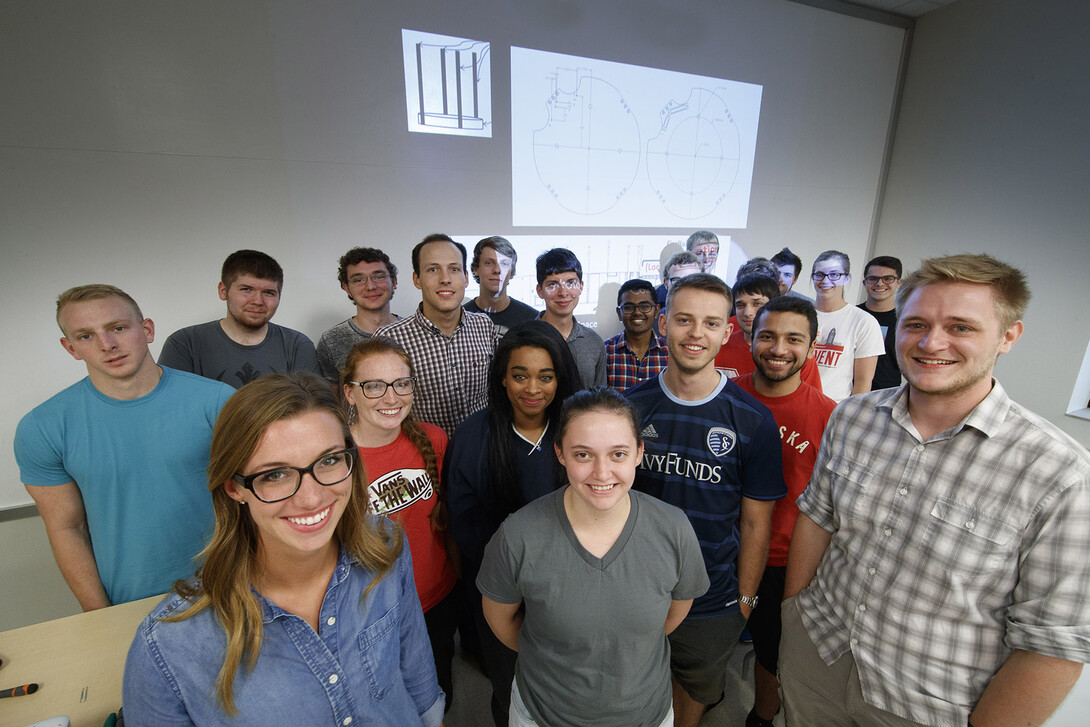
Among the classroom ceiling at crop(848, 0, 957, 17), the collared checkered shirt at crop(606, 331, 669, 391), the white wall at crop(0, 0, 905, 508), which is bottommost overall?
the collared checkered shirt at crop(606, 331, 669, 391)

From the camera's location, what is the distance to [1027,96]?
4008 millimetres

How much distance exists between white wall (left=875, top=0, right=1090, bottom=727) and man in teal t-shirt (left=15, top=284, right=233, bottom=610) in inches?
246

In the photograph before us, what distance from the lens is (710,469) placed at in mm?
1427

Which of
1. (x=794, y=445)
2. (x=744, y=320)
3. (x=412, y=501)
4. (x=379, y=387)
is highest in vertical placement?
(x=744, y=320)

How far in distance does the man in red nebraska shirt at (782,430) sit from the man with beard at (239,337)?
2.25 metres

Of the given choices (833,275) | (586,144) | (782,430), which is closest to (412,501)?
(782,430)

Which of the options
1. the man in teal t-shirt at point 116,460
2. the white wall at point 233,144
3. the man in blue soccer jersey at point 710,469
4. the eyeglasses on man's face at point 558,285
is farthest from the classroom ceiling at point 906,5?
the man in teal t-shirt at point 116,460

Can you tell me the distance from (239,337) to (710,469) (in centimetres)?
230

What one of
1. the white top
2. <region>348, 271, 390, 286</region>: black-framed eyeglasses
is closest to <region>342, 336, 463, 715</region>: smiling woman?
<region>348, 271, 390, 286</region>: black-framed eyeglasses

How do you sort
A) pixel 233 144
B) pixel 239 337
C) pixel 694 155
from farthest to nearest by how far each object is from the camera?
pixel 694 155, pixel 233 144, pixel 239 337

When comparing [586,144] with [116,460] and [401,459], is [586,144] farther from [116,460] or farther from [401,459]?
[116,460]

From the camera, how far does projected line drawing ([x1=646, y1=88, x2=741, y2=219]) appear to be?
411cm

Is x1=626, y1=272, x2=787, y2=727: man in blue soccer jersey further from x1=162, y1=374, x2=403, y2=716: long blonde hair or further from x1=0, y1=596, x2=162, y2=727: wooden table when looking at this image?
x1=0, y1=596, x2=162, y2=727: wooden table

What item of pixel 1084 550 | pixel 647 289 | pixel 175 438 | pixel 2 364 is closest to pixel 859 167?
pixel 647 289
